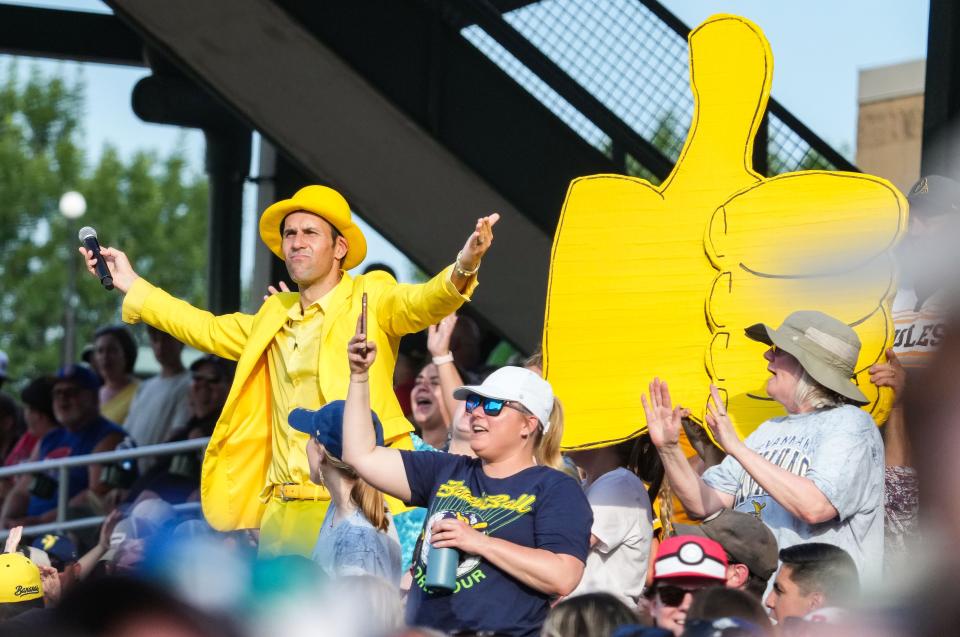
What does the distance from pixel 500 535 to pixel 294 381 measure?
4.69 ft

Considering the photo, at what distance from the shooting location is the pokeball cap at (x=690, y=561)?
12.6 feet

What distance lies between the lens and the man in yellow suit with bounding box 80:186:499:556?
5242mm

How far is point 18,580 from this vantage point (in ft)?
17.1

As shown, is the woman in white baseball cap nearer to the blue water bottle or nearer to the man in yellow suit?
the blue water bottle

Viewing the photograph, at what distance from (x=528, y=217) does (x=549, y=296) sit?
2418 mm

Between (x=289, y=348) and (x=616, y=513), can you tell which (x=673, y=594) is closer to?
(x=616, y=513)

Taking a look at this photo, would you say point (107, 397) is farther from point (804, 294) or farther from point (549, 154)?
point (804, 294)

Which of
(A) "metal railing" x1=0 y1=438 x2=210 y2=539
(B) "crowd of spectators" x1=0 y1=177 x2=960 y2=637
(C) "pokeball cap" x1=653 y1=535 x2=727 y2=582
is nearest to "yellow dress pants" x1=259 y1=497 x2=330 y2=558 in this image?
(B) "crowd of spectators" x1=0 y1=177 x2=960 y2=637

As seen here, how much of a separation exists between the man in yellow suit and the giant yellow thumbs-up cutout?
57cm

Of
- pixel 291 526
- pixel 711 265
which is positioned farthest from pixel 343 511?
pixel 711 265

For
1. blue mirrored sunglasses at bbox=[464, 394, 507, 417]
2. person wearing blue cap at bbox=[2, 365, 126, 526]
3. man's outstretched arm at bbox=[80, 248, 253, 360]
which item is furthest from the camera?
person wearing blue cap at bbox=[2, 365, 126, 526]

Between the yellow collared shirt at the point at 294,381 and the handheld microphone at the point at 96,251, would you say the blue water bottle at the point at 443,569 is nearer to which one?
the yellow collared shirt at the point at 294,381

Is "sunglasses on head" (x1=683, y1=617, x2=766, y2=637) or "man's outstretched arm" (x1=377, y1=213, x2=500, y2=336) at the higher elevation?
"man's outstretched arm" (x1=377, y1=213, x2=500, y2=336)

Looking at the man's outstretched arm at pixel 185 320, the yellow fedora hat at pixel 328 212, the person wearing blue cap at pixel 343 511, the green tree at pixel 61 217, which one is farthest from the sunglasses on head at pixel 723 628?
the green tree at pixel 61 217
